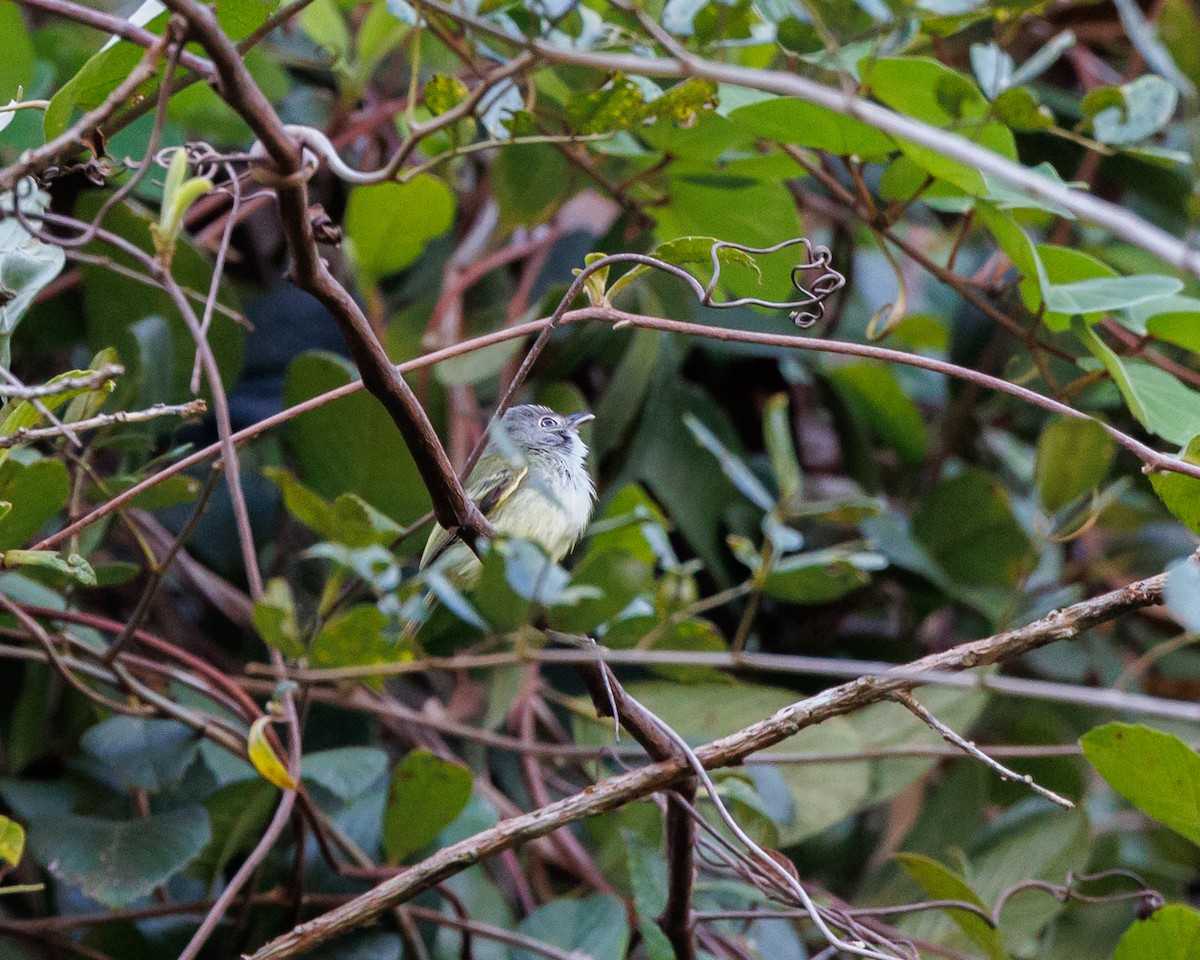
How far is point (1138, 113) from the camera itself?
1.97 metres

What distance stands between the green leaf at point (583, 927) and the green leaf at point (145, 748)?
65cm

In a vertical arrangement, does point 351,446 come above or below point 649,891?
above

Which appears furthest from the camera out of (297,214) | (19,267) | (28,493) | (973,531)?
(973,531)

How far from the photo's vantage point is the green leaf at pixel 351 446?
6.94 ft

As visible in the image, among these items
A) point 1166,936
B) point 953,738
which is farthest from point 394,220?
point 1166,936

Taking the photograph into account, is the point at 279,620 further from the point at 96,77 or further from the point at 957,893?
the point at 957,893

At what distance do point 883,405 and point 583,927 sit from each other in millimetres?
1458

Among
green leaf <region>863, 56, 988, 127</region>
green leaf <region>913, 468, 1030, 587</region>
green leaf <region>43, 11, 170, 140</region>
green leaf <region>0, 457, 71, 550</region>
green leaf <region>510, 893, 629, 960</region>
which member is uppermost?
green leaf <region>43, 11, 170, 140</region>

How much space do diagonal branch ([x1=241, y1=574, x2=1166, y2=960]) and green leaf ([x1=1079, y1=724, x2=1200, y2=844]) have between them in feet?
0.68

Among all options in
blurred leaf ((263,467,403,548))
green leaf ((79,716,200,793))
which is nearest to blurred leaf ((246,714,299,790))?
blurred leaf ((263,467,403,548))

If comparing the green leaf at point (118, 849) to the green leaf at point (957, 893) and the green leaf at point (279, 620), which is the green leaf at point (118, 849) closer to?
the green leaf at point (279, 620)

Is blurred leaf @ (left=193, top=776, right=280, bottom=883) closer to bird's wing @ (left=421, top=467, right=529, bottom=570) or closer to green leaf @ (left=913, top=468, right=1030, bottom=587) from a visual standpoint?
bird's wing @ (left=421, top=467, right=529, bottom=570)

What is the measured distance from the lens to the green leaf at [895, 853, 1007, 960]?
1770 mm

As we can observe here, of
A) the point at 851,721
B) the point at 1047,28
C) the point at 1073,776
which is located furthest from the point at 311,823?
the point at 1047,28
